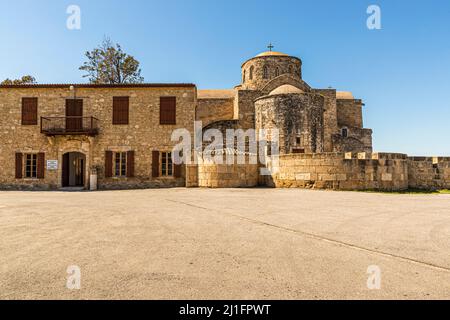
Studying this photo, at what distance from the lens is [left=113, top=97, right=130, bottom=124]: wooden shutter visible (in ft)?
56.5

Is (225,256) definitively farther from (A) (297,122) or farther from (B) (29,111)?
(A) (297,122)

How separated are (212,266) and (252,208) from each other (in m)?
4.51

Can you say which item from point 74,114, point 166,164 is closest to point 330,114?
point 166,164

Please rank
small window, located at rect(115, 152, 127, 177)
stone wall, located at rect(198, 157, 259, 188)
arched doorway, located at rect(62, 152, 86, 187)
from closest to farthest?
stone wall, located at rect(198, 157, 259, 188)
small window, located at rect(115, 152, 127, 177)
arched doorway, located at rect(62, 152, 86, 187)

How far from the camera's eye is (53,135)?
16875 millimetres

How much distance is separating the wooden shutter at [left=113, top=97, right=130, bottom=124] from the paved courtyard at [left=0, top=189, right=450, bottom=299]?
37.9 feet

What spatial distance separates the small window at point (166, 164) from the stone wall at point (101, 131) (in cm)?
41

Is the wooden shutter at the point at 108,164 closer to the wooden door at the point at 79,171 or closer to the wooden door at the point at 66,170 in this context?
the wooden door at the point at 66,170

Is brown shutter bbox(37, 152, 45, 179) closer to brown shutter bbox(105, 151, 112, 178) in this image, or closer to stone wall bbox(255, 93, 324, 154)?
brown shutter bbox(105, 151, 112, 178)

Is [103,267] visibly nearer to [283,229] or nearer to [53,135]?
[283,229]

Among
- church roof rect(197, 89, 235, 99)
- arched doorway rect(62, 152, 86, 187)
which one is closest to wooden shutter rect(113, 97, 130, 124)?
arched doorway rect(62, 152, 86, 187)

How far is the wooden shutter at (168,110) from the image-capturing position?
56.2 feet

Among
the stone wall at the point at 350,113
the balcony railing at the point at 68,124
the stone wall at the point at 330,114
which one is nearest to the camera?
the balcony railing at the point at 68,124

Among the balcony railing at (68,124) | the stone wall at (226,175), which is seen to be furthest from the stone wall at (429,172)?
the balcony railing at (68,124)
